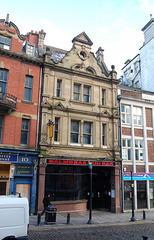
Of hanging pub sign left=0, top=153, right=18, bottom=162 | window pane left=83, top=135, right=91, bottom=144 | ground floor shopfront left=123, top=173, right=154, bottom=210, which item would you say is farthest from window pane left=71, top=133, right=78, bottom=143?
ground floor shopfront left=123, top=173, right=154, bottom=210

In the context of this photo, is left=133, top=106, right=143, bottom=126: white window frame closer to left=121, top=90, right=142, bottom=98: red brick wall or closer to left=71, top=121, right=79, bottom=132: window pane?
left=121, top=90, right=142, bottom=98: red brick wall

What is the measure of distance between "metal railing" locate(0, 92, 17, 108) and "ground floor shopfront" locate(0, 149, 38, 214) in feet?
11.9

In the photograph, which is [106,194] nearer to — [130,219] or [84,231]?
[130,219]

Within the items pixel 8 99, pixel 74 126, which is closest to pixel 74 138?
pixel 74 126

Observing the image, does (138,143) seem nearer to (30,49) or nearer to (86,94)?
(86,94)

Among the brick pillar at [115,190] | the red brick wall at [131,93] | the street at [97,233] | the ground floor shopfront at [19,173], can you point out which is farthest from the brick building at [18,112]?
the red brick wall at [131,93]

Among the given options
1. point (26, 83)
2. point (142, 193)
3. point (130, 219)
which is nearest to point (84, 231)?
point (130, 219)

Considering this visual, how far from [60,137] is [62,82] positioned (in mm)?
5238

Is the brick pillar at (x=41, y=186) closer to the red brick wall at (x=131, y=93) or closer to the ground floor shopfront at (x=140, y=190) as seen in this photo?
the ground floor shopfront at (x=140, y=190)

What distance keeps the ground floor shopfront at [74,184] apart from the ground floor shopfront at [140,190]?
1068 millimetres

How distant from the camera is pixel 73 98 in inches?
813

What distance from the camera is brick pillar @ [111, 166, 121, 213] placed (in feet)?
65.0

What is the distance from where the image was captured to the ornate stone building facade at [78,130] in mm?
18297

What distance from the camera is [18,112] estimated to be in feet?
59.0
